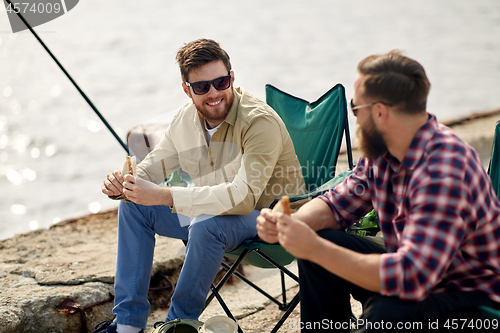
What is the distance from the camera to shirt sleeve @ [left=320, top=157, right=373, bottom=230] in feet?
5.42

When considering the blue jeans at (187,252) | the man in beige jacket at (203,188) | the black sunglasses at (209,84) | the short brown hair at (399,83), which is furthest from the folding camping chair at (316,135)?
the short brown hair at (399,83)

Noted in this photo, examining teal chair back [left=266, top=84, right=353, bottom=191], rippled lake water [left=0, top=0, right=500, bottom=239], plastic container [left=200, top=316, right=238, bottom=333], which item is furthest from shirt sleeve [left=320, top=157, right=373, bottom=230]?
rippled lake water [left=0, top=0, right=500, bottom=239]

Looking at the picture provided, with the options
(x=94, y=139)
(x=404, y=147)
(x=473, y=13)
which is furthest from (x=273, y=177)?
(x=473, y=13)

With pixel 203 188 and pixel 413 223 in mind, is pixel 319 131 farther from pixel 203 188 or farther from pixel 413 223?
pixel 413 223

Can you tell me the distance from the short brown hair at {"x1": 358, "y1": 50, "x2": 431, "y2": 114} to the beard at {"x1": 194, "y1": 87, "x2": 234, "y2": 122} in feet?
3.08

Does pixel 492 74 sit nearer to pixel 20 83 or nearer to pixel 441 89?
→ pixel 441 89

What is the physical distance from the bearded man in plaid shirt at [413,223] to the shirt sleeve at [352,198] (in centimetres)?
11

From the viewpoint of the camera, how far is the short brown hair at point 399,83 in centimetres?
136

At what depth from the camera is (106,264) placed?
106 inches

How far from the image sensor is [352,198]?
1666 millimetres

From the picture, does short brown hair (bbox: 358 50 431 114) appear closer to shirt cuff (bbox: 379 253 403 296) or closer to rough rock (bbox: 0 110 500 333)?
shirt cuff (bbox: 379 253 403 296)

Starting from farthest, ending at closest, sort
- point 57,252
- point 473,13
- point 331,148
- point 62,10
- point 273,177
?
point 473,13
point 57,252
point 62,10
point 331,148
point 273,177

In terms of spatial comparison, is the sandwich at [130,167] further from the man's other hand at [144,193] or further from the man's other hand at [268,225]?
the man's other hand at [268,225]

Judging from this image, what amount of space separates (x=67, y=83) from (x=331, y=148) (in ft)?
31.7
